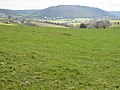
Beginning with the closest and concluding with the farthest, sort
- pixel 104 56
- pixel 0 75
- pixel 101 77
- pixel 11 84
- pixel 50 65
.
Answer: pixel 11 84 < pixel 0 75 < pixel 101 77 < pixel 50 65 < pixel 104 56

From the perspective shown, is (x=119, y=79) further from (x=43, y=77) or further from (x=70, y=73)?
(x=43, y=77)

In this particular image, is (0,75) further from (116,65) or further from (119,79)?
(116,65)

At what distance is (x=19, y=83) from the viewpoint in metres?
14.1

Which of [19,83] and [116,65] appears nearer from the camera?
[19,83]

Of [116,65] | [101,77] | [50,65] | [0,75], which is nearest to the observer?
[0,75]

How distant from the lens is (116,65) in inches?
797

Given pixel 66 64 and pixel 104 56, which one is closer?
pixel 66 64

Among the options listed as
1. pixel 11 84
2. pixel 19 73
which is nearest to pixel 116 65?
pixel 19 73

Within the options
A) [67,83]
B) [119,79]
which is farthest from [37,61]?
[119,79]

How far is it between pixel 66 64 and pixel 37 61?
2.27 meters

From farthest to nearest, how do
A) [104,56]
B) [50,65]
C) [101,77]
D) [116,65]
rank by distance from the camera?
1. [104,56]
2. [116,65]
3. [50,65]
4. [101,77]

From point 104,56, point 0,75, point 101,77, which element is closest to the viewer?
point 0,75

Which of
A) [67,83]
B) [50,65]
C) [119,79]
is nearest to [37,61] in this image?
[50,65]

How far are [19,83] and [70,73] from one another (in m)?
3.95
